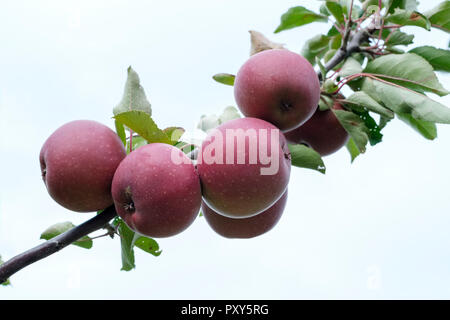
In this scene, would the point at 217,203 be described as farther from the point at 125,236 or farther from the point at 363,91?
the point at 363,91

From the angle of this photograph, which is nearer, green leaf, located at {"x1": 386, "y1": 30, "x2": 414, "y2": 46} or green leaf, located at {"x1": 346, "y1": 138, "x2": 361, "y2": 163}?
green leaf, located at {"x1": 386, "y1": 30, "x2": 414, "y2": 46}

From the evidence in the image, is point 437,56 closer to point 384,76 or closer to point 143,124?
point 384,76

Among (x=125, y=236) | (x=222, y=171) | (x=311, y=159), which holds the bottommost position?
(x=125, y=236)

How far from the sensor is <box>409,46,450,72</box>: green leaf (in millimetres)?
1256

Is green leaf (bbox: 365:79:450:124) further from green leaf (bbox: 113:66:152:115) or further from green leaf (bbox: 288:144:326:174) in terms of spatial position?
green leaf (bbox: 113:66:152:115)

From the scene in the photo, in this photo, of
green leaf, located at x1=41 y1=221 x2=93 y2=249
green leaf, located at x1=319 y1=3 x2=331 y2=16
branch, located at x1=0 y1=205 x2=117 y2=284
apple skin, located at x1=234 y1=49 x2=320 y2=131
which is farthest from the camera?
green leaf, located at x1=319 y1=3 x2=331 y2=16

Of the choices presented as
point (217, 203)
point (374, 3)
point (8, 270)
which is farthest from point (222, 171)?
point (374, 3)

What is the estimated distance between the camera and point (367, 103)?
1.12m

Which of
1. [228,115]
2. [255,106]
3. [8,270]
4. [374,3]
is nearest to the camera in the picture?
[8,270]

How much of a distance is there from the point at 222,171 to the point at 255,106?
0.20 metres

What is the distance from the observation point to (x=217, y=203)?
89 centimetres

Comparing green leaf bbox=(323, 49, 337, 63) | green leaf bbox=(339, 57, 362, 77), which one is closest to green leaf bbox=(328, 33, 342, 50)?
green leaf bbox=(323, 49, 337, 63)

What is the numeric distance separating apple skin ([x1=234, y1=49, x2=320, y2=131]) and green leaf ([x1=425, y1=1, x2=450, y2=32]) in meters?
0.61

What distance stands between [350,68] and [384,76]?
10 cm
